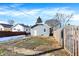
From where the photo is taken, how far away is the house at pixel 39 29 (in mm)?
2791

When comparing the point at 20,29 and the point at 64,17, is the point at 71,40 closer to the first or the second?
the point at 64,17

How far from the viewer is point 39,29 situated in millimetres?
2799

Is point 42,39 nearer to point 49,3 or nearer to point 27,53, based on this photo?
point 27,53

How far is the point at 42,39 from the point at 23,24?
0.83 ft

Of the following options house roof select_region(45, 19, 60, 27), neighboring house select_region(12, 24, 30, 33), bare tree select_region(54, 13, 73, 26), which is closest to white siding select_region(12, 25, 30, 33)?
neighboring house select_region(12, 24, 30, 33)

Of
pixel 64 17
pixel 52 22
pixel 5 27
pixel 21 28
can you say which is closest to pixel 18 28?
pixel 21 28

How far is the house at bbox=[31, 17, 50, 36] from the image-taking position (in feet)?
9.16

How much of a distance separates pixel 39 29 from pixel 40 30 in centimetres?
1

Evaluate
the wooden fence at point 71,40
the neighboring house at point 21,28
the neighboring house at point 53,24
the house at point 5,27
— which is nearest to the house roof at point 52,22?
the neighboring house at point 53,24

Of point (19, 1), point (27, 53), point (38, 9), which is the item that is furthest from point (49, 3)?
point (27, 53)

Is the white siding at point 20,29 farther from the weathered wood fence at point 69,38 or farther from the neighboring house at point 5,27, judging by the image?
the weathered wood fence at point 69,38

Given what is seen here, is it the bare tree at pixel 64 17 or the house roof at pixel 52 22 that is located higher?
the bare tree at pixel 64 17

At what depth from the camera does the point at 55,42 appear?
2.80 m

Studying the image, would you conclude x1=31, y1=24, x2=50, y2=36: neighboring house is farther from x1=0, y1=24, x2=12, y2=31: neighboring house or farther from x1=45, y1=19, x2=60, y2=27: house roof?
x1=0, y1=24, x2=12, y2=31: neighboring house
